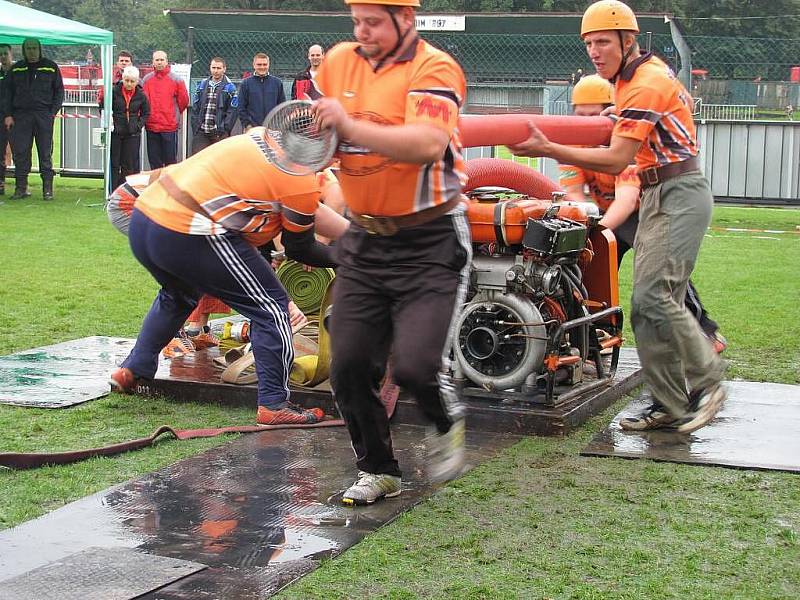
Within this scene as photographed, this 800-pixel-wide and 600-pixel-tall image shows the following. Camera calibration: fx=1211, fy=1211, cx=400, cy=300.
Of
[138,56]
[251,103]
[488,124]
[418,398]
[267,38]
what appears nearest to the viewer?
[418,398]

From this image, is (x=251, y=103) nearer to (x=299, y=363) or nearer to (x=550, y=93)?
(x=550, y=93)

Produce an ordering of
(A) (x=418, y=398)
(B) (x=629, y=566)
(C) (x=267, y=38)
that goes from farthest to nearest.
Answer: (C) (x=267, y=38)
(A) (x=418, y=398)
(B) (x=629, y=566)

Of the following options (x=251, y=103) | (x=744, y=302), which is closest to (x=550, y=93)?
(x=251, y=103)

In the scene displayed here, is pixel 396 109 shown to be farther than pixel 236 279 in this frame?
No

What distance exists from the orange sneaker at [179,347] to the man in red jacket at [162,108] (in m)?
12.8

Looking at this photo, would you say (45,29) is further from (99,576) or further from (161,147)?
(99,576)

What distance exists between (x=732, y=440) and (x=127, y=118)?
15285 millimetres

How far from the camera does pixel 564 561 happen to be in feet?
14.2

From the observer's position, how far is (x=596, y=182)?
8016mm

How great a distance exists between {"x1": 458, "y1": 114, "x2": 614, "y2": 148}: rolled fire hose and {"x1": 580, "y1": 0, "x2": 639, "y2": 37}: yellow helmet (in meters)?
0.48

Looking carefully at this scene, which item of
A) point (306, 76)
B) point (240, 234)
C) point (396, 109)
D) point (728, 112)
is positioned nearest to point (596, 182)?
point (240, 234)

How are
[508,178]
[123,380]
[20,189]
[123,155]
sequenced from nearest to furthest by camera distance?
[123,380] → [508,178] → [123,155] → [20,189]

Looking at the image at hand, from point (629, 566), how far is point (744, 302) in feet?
23.8

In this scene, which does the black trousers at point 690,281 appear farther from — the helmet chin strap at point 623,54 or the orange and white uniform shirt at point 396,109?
the orange and white uniform shirt at point 396,109
